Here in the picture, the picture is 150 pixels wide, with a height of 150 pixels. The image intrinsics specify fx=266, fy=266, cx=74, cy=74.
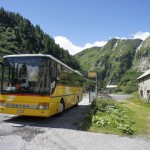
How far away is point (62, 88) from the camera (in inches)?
613

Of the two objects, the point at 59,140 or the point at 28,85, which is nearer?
the point at 59,140

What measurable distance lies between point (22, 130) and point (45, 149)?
2962mm

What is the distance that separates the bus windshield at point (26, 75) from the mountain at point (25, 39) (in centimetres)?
12062

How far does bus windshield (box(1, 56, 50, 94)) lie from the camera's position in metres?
12.6

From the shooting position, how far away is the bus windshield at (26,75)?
1256 centimetres

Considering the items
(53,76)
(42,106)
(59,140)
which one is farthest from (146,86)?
(59,140)

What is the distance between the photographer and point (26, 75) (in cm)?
1278

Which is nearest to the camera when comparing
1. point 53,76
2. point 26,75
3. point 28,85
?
point 28,85

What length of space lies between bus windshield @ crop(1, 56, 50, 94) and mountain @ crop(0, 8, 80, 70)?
121 meters

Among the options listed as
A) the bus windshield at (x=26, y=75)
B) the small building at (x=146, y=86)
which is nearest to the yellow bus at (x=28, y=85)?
the bus windshield at (x=26, y=75)

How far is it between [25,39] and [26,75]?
14922cm

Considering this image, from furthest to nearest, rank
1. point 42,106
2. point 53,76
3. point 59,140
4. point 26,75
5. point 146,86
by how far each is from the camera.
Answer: point 146,86, point 53,76, point 26,75, point 42,106, point 59,140

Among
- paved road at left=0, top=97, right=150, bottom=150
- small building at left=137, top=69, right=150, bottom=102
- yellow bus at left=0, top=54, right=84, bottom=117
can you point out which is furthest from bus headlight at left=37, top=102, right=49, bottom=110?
small building at left=137, top=69, right=150, bottom=102

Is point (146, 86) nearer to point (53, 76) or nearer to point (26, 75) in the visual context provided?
point (53, 76)
